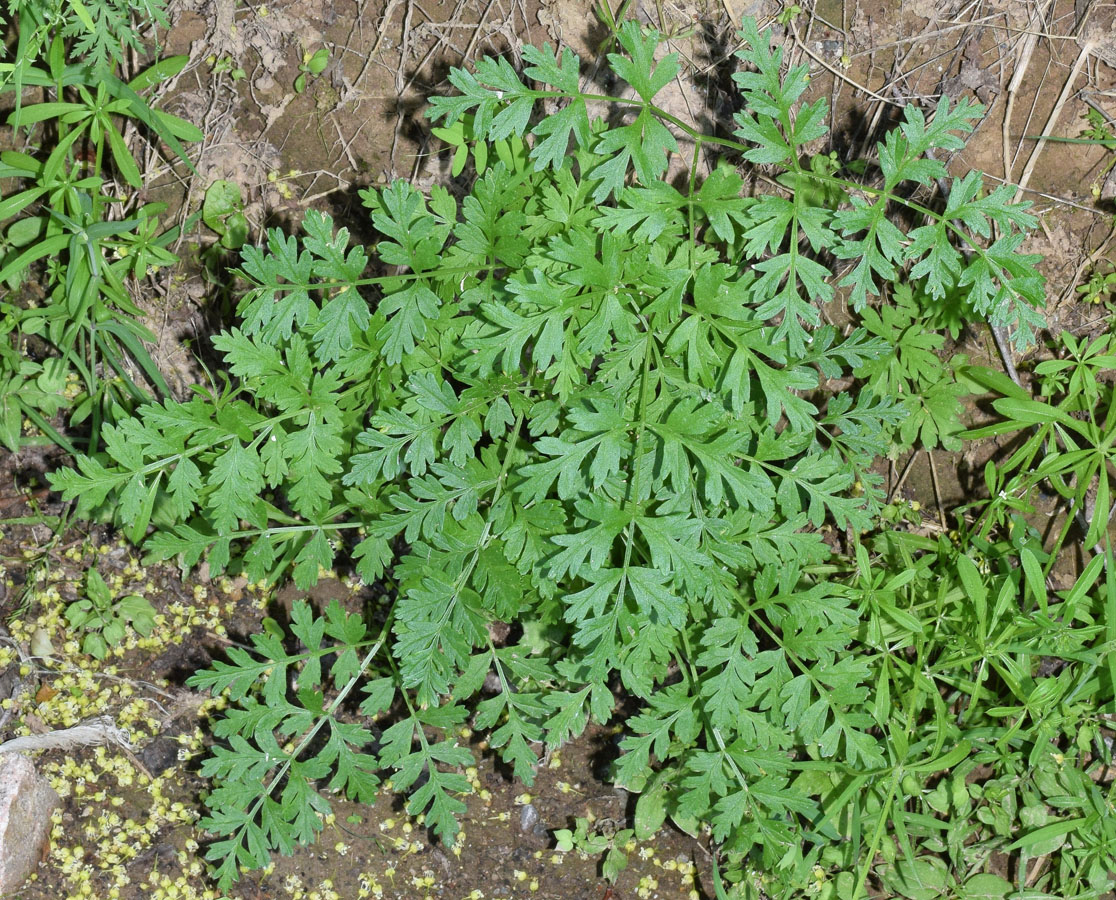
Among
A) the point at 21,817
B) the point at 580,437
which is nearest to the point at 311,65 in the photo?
the point at 580,437

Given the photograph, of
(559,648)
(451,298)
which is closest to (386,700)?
(559,648)

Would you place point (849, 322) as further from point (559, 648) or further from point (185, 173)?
point (185, 173)

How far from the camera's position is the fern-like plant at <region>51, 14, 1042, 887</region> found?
2217mm

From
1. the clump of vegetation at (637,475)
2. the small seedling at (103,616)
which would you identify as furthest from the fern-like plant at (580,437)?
the small seedling at (103,616)

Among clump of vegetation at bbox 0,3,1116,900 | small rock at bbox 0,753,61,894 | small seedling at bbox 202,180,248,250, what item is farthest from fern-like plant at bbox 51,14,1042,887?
small rock at bbox 0,753,61,894

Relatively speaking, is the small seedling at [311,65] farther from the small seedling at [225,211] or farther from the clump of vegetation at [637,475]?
the small seedling at [225,211]

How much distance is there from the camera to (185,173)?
3223 millimetres

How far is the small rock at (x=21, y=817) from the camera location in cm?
303

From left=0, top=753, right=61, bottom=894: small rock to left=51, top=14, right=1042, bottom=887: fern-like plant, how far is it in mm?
929

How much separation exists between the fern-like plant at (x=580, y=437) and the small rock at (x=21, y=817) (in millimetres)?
929

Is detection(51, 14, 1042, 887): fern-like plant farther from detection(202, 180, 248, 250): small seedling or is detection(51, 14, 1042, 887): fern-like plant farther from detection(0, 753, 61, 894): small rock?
detection(0, 753, 61, 894): small rock

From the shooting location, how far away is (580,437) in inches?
90.8

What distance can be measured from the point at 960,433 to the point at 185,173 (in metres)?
2.80

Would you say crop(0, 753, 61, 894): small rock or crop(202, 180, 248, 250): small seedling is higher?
crop(202, 180, 248, 250): small seedling
